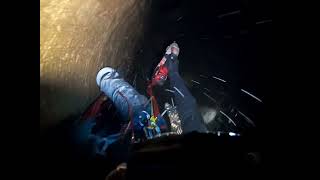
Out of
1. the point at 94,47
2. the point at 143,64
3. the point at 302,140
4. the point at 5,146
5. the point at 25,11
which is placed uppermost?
the point at 25,11

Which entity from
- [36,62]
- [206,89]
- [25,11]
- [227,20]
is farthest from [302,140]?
[25,11]

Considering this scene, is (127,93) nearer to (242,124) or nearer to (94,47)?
(94,47)

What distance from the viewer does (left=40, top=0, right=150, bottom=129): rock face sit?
1.44m

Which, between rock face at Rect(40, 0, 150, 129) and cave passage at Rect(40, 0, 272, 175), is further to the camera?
cave passage at Rect(40, 0, 272, 175)

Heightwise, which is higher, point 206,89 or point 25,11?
point 25,11

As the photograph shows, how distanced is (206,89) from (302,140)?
0.54 meters

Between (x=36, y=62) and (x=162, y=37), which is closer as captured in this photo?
(x=36, y=62)

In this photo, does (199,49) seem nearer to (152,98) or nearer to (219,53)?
(219,53)

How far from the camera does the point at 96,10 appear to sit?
5.16ft

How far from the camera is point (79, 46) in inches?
60.7

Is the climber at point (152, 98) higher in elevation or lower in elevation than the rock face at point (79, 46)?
lower

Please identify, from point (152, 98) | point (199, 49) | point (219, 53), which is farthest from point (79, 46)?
point (219, 53)

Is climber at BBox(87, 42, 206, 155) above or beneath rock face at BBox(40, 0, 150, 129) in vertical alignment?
beneath

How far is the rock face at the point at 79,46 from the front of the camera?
144 cm
